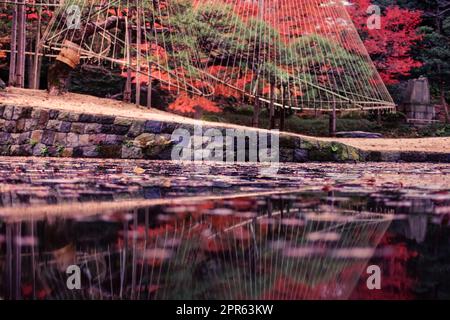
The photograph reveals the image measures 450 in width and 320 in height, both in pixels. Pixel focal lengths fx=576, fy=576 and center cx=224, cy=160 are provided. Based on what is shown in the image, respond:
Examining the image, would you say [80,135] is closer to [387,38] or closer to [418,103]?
[387,38]

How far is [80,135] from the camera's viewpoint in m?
7.43

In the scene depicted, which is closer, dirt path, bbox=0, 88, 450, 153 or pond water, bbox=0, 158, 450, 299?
pond water, bbox=0, 158, 450, 299

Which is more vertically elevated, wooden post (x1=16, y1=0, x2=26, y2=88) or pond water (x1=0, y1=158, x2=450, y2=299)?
wooden post (x1=16, y1=0, x2=26, y2=88)

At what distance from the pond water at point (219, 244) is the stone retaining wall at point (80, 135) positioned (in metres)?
3.95

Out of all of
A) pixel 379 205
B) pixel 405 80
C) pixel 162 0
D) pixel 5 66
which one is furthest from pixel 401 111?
pixel 379 205

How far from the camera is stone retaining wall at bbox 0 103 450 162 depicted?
7406 millimetres

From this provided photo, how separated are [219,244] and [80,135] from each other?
5933 mm

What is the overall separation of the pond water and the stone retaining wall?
395 centimetres

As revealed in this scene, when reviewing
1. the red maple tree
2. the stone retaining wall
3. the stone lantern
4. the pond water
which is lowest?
the pond water

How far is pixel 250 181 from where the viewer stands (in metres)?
4.43

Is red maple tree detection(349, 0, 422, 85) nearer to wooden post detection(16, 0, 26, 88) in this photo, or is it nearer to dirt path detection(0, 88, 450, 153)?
dirt path detection(0, 88, 450, 153)

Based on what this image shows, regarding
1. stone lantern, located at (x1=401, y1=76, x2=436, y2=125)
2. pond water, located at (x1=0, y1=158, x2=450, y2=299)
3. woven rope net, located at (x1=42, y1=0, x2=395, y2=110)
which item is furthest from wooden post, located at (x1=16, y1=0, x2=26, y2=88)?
stone lantern, located at (x1=401, y1=76, x2=436, y2=125)

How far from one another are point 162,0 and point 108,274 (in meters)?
9.56

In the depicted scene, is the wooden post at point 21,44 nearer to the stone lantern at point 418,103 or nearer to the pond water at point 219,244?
the pond water at point 219,244
